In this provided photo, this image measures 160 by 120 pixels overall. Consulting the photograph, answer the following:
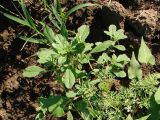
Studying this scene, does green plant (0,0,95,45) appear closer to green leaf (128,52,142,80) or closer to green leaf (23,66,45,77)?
green leaf (23,66,45,77)

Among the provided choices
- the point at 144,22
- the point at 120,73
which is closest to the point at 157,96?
the point at 120,73

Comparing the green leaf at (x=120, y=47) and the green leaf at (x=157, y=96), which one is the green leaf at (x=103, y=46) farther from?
the green leaf at (x=157, y=96)

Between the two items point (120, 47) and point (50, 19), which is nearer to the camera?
point (120, 47)

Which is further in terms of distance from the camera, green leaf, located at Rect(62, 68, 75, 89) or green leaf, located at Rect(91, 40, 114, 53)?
green leaf, located at Rect(91, 40, 114, 53)

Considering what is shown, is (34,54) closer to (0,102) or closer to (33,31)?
(33,31)

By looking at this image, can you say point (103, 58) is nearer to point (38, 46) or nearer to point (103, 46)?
point (103, 46)

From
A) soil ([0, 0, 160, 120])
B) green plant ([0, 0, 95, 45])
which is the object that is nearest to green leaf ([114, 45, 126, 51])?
soil ([0, 0, 160, 120])
